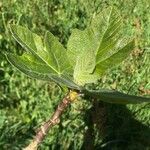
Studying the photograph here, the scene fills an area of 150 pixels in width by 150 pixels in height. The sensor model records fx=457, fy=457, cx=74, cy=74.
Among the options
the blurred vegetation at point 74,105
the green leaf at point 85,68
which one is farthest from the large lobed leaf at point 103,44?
the blurred vegetation at point 74,105

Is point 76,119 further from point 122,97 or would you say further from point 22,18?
point 122,97

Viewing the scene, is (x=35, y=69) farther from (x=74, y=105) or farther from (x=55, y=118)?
(x=74, y=105)

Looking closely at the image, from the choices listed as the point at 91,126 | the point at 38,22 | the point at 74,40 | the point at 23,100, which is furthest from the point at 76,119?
the point at 74,40

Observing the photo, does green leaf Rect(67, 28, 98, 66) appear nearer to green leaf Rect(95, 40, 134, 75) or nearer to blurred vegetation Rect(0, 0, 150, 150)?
green leaf Rect(95, 40, 134, 75)

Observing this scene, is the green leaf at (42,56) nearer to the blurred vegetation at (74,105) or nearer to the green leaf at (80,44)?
the green leaf at (80,44)

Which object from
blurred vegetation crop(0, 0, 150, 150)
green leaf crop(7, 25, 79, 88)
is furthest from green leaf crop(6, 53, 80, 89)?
blurred vegetation crop(0, 0, 150, 150)

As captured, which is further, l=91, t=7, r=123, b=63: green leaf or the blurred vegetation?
the blurred vegetation
